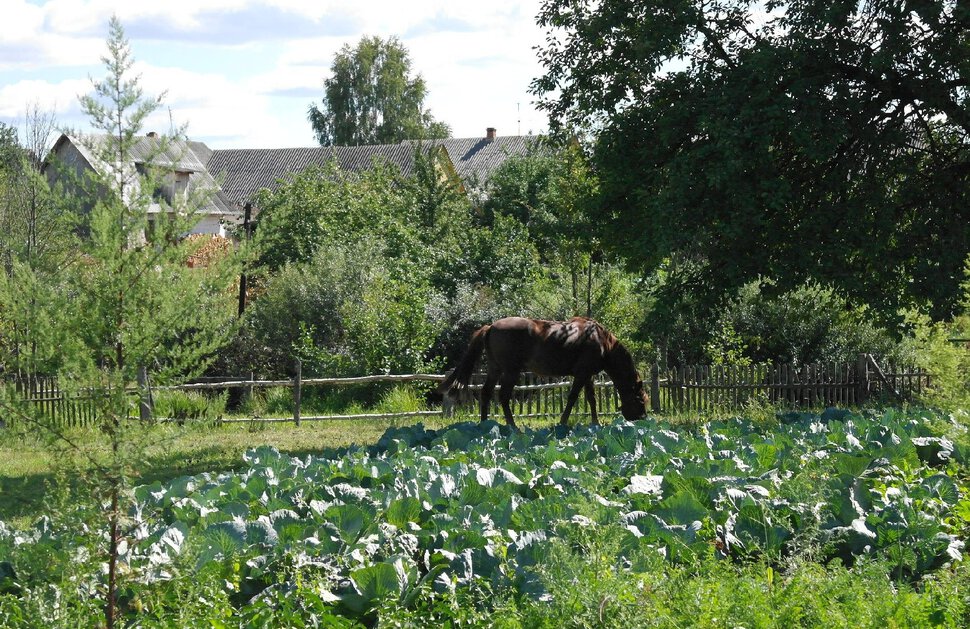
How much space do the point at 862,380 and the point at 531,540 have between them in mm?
15138

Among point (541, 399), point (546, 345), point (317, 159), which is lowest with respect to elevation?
point (541, 399)

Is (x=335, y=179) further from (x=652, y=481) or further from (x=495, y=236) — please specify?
(x=652, y=481)

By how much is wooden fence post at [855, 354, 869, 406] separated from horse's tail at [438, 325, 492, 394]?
8.33 m

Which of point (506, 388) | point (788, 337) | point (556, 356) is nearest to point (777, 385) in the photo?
point (788, 337)

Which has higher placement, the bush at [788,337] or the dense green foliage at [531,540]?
the bush at [788,337]

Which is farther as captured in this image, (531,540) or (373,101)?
(373,101)

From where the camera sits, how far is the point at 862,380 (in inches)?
754

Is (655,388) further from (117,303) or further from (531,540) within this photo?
(117,303)

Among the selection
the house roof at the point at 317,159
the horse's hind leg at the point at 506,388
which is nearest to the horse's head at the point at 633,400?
the horse's hind leg at the point at 506,388

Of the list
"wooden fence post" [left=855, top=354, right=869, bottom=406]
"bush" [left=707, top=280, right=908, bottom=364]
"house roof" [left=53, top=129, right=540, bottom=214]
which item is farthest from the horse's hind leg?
"house roof" [left=53, top=129, right=540, bottom=214]

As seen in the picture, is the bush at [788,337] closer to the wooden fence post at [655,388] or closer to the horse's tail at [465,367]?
the wooden fence post at [655,388]

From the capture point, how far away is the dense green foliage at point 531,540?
4871 millimetres

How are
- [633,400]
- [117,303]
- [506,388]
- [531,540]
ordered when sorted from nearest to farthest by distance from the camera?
[117,303] < [531,540] < [633,400] < [506,388]

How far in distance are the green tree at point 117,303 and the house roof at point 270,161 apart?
5255 centimetres
